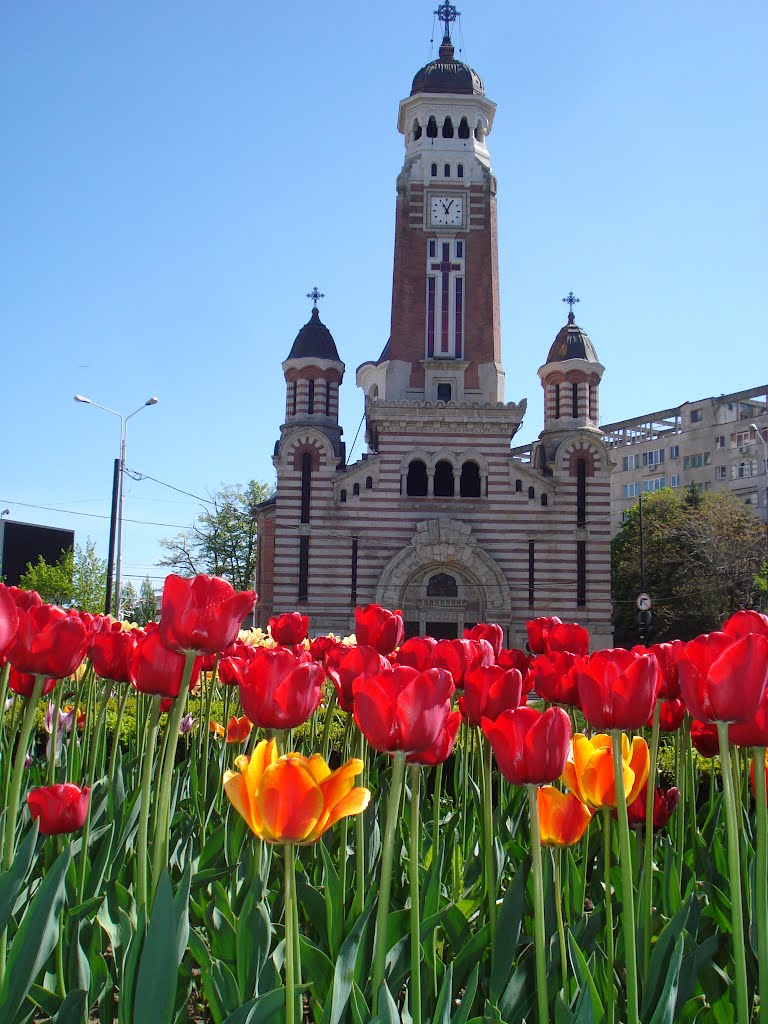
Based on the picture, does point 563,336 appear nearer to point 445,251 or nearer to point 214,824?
point 445,251

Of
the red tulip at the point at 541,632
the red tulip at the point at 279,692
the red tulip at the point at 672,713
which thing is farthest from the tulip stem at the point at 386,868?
the red tulip at the point at 541,632

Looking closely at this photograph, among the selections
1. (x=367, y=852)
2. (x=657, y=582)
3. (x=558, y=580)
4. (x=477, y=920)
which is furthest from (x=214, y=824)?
(x=657, y=582)

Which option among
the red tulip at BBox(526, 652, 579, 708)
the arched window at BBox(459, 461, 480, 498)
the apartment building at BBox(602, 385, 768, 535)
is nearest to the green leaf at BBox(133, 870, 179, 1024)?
the red tulip at BBox(526, 652, 579, 708)

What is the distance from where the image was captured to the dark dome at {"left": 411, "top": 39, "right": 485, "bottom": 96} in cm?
3431

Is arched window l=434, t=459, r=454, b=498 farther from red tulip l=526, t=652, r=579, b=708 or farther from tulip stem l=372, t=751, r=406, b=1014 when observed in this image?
tulip stem l=372, t=751, r=406, b=1014

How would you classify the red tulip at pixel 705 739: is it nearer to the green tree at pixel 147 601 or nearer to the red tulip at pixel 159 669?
the red tulip at pixel 159 669

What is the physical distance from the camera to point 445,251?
33.9m

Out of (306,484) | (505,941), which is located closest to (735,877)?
(505,941)

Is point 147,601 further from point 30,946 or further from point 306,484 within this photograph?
point 30,946

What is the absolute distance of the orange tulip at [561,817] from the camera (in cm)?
231

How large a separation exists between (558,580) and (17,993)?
29220mm

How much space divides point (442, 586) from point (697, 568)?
13.6m

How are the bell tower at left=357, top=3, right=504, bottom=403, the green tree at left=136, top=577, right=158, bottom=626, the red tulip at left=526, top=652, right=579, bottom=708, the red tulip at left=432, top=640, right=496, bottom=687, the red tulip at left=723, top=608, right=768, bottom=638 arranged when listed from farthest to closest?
the green tree at left=136, top=577, right=158, bottom=626
the bell tower at left=357, top=3, right=504, bottom=403
the red tulip at left=526, top=652, right=579, bottom=708
the red tulip at left=432, top=640, right=496, bottom=687
the red tulip at left=723, top=608, right=768, bottom=638

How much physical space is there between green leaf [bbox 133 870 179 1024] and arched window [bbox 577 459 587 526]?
99.0ft
